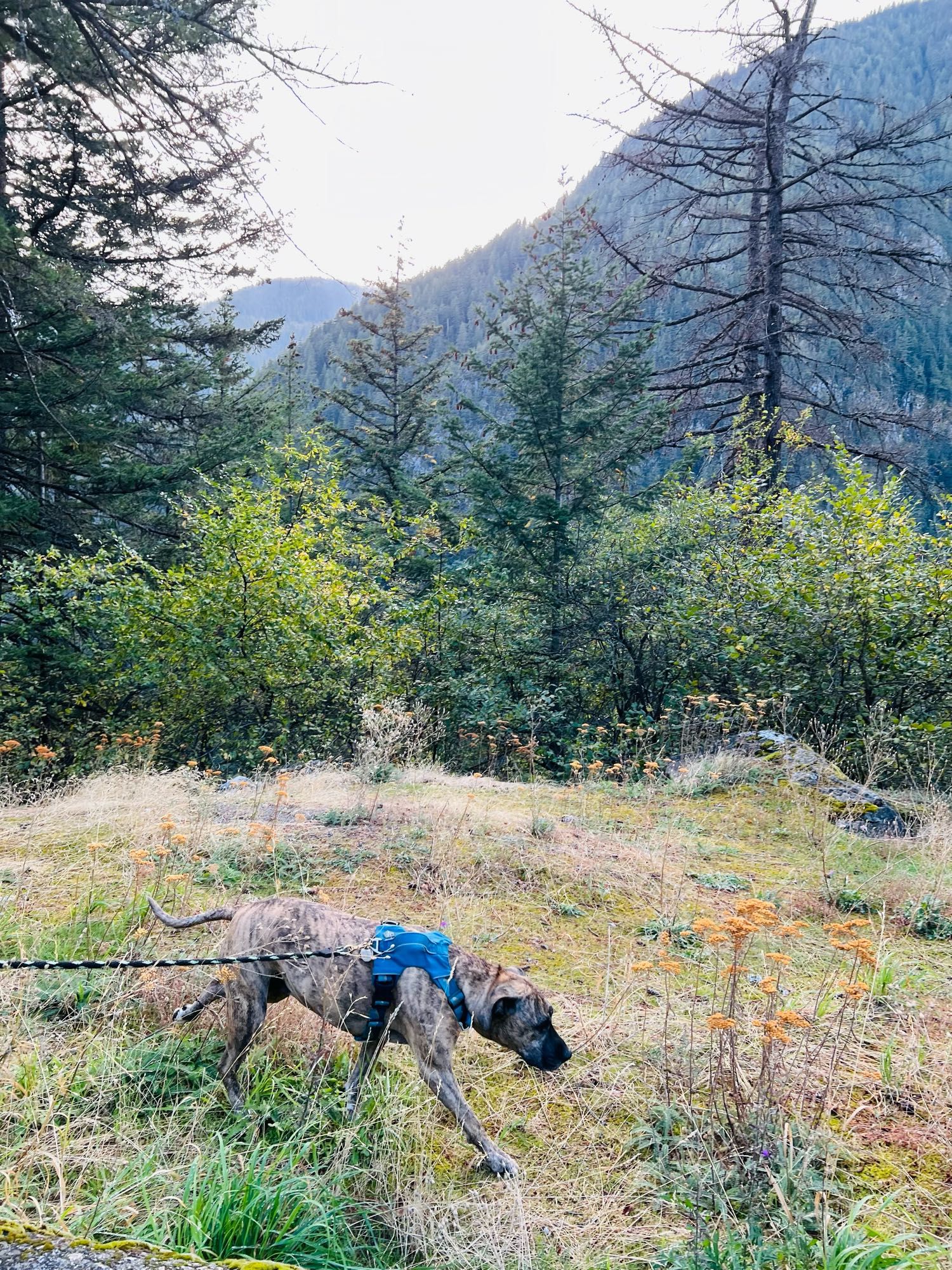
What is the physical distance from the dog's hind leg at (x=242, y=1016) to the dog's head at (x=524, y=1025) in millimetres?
873

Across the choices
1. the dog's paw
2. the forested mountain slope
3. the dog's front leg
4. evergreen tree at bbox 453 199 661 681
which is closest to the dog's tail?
the dog's front leg

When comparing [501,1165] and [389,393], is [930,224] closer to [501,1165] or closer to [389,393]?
[389,393]

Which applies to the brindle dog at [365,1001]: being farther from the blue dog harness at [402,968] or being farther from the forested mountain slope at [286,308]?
the forested mountain slope at [286,308]

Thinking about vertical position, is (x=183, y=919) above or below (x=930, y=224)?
below

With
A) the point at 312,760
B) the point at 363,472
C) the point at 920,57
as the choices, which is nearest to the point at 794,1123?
the point at 312,760

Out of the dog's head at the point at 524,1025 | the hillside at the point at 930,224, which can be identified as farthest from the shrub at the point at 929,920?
the hillside at the point at 930,224

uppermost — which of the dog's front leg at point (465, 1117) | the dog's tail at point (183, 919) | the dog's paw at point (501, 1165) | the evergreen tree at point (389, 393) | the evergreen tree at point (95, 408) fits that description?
the evergreen tree at point (389, 393)

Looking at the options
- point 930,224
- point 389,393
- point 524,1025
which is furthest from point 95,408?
point 930,224

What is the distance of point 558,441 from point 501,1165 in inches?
517

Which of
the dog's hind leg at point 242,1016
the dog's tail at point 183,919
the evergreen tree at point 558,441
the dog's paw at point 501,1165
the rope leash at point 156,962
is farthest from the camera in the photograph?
the evergreen tree at point 558,441

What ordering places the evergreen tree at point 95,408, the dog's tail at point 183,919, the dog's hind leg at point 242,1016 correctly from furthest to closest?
the evergreen tree at point 95,408 → the dog's tail at point 183,919 → the dog's hind leg at point 242,1016

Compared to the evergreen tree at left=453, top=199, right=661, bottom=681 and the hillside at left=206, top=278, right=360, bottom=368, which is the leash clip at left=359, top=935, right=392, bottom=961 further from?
the evergreen tree at left=453, top=199, right=661, bottom=681

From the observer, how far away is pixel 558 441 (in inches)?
554

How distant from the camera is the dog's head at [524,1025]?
254 cm
